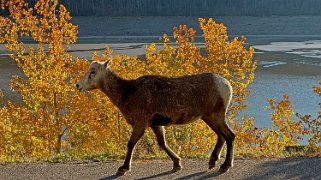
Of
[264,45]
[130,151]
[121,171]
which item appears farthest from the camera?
[264,45]

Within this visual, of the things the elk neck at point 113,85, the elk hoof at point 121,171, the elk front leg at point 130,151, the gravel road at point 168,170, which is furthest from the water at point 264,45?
the elk hoof at point 121,171

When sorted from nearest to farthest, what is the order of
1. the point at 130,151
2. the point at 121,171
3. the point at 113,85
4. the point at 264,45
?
the point at 121,171 → the point at 130,151 → the point at 113,85 → the point at 264,45

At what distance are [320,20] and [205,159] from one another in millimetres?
72147

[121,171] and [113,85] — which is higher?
[113,85]

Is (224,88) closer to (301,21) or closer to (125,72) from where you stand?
(125,72)

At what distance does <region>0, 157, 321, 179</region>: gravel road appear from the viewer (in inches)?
283

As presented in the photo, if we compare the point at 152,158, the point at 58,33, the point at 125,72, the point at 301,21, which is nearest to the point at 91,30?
the point at 301,21

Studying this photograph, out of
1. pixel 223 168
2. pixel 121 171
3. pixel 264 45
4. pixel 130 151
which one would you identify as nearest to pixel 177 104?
pixel 130 151

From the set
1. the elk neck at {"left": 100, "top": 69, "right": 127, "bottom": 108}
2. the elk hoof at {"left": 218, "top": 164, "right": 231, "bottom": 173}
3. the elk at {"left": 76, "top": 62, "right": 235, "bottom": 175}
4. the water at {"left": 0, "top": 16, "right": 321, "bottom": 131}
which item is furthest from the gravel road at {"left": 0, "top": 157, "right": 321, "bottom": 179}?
the water at {"left": 0, "top": 16, "right": 321, "bottom": 131}

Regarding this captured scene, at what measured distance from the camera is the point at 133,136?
7418mm

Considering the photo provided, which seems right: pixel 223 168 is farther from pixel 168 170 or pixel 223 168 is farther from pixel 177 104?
pixel 177 104

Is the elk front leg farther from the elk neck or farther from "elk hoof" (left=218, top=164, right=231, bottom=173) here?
"elk hoof" (left=218, top=164, right=231, bottom=173)

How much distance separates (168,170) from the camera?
7.50 meters

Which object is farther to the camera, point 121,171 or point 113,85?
point 113,85
